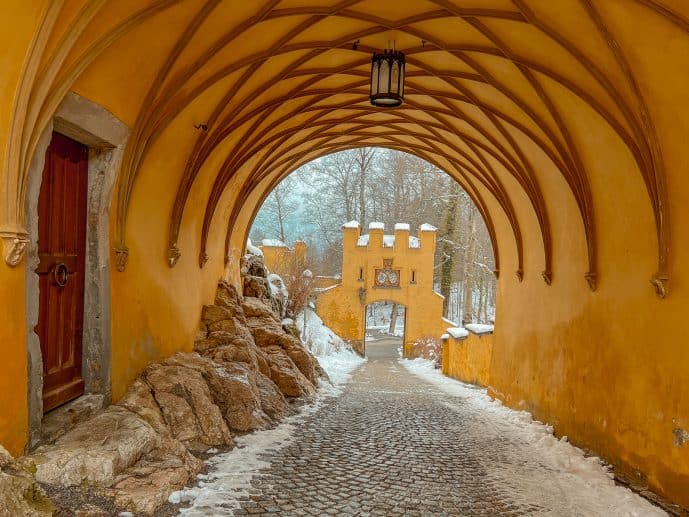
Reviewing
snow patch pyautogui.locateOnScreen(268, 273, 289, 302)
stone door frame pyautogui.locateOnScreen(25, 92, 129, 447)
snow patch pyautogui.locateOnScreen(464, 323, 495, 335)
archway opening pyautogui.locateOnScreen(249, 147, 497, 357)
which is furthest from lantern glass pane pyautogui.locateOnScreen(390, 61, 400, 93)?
archway opening pyautogui.locateOnScreen(249, 147, 497, 357)

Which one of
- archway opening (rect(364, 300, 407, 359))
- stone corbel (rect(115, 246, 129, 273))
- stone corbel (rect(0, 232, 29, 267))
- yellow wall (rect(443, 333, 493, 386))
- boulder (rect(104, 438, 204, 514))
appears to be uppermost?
stone corbel (rect(0, 232, 29, 267))

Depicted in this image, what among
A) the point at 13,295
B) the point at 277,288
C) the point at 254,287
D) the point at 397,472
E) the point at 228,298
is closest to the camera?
the point at 13,295

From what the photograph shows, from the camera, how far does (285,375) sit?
8.63 m

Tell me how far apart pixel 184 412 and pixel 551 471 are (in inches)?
148

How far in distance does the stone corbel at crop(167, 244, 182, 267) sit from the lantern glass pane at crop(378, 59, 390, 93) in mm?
3127

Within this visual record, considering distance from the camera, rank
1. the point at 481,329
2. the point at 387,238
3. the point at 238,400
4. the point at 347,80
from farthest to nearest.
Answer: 1. the point at 387,238
2. the point at 481,329
3. the point at 347,80
4. the point at 238,400

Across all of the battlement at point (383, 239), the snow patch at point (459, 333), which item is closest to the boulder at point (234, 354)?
the snow patch at point (459, 333)

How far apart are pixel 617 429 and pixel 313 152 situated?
906cm

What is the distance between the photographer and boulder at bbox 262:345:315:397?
8539 mm

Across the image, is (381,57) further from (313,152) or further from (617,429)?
(313,152)

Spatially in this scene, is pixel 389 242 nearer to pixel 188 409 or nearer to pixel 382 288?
pixel 382 288

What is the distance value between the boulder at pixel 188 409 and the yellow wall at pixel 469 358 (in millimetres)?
7303

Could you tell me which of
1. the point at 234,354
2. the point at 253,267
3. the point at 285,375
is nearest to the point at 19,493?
the point at 234,354

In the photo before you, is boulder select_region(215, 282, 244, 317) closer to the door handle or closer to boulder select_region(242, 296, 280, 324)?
boulder select_region(242, 296, 280, 324)
